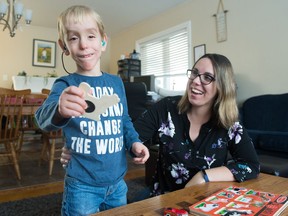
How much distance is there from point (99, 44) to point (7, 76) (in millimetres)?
5580

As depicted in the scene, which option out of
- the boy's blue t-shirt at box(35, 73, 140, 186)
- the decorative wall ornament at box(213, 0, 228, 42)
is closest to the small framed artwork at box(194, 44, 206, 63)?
the decorative wall ornament at box(213, 0, 228, 42)

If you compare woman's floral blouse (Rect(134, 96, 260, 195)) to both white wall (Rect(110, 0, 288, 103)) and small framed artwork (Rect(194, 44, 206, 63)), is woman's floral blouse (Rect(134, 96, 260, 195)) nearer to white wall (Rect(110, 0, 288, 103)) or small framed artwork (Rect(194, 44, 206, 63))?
white wall (Rect(110, 0, 288, 103))

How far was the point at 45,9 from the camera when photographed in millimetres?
4863

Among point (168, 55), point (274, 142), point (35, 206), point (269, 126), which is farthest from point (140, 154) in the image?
point (168, 55)

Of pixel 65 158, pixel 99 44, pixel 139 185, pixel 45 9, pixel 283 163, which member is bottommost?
pixel 139 185

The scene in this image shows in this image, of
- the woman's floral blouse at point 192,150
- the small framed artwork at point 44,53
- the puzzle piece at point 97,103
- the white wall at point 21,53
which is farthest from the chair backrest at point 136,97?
the small framed artwork at point 44,53

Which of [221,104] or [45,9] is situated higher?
[45,9]

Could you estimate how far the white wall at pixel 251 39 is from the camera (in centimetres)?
309

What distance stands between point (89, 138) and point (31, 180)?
2.17 m

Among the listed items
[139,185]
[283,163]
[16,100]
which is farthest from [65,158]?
[16,100]

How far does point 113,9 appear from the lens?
4.82 m

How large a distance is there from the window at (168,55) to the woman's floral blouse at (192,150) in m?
3.48

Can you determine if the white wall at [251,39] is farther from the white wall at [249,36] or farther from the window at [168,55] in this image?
the window at [168,55]

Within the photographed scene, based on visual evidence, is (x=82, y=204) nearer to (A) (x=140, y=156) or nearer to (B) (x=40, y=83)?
(A) (x=140, y=156)
